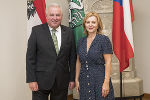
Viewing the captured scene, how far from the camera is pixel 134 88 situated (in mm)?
3768

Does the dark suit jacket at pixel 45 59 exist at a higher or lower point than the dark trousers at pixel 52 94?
higher

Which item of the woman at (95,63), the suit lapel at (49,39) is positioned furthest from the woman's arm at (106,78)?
the suit lapel at (49,39)

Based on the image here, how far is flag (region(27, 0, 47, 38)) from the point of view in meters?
2.48

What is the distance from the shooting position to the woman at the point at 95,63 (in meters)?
2.04

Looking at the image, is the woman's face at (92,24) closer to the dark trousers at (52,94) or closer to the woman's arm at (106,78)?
the woman's arm at (106,78)

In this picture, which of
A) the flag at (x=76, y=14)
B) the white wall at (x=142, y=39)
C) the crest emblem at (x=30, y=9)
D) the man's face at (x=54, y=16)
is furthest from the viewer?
the white wall at (x=142, y=39)

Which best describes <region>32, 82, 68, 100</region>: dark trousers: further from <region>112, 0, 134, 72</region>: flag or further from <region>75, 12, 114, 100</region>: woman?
<region>112, 0, 134, 72</region>: flag

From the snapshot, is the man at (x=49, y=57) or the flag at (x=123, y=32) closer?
the man at (x=49, y=57)

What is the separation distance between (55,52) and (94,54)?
0.39 m

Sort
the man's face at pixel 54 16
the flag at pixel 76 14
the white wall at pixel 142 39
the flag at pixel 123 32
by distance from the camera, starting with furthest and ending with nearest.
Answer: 1. the white wall at pixel 142 39
2. the flag at pixel 76 14
3. the flag at pixel 123 32
4. the man's face at pixel 54 16

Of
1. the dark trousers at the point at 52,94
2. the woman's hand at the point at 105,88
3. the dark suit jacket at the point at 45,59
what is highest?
the dark suit jacket at the point at 45,59

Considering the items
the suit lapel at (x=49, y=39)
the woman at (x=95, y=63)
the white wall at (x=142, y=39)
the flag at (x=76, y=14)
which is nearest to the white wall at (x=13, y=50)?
the flag at (x=76, y=14)

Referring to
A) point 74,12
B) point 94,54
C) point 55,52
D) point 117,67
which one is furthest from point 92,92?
point 117,67

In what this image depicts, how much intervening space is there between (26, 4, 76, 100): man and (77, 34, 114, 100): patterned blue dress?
0.21 meters
